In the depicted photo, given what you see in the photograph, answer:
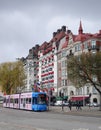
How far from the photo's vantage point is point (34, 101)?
53.9m

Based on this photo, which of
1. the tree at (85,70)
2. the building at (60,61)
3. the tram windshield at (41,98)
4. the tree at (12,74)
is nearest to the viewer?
the tram windshield at (41,98)

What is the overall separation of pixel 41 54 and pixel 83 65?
8157cm

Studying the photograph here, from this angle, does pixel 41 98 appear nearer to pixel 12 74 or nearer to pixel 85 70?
pixel 85 70

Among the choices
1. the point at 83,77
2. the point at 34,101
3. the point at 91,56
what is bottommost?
the point at 34,101

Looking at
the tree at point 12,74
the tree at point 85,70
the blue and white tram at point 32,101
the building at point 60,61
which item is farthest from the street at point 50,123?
the tree at point 12,74

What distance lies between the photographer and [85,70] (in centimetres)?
5694

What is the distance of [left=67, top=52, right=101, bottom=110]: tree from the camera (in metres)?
56.5

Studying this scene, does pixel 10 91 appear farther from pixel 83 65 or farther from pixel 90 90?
pixel 83 65

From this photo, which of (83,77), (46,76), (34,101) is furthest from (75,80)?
(46,76)

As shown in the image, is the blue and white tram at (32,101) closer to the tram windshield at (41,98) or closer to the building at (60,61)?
the tram windshield at (41,98)

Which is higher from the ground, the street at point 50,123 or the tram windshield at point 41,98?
the tram windshield at point 41,98

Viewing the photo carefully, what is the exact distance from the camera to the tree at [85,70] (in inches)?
2224

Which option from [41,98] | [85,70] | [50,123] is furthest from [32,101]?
[50,123]

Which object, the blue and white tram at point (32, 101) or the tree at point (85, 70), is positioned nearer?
the blue and white tram at point (32, 101)
